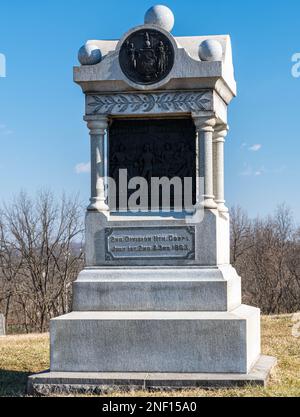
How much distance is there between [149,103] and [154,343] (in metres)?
2.97

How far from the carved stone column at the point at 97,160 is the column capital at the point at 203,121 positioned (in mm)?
1132

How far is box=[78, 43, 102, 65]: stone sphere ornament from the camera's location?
10664 mm

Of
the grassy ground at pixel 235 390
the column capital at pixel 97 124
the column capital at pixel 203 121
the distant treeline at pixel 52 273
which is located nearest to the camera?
the grassy ground at pixel 235 390

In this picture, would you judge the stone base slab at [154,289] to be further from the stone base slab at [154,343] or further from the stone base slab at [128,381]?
the stone base slab at [128,381]

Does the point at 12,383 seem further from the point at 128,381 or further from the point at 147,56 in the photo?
the point at 147,56

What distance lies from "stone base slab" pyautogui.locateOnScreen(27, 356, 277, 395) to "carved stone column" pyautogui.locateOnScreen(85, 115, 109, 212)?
217cm

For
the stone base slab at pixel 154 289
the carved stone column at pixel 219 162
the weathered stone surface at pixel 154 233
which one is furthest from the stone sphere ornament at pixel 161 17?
the stone base slab at pixel 154 289

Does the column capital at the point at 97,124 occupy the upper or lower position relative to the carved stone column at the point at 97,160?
upper

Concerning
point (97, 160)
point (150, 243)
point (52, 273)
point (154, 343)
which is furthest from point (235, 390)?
point (52, 273)

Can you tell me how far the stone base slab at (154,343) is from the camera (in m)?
9.62

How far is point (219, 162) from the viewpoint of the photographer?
465 inches

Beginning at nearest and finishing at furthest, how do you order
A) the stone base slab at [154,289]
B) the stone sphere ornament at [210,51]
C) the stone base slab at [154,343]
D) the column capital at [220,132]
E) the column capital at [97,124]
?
the stone base slab at [154,343] < the stone base slab at [154,289] < the stone sphere ornament at [210,51] < the column capital at [97,124] < the column capital at [220,132]

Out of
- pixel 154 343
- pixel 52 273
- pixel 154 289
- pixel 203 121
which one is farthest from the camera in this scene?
pixel 52 273

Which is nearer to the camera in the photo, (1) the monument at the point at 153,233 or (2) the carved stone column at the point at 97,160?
(1) the monument at the point at 153,233
